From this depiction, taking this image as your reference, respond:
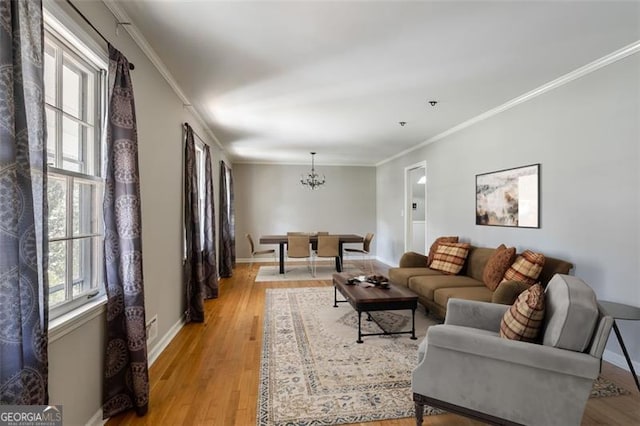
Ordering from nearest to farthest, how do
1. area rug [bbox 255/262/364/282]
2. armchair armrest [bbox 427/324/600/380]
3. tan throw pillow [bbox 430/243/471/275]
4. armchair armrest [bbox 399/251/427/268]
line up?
1. armchair armrest [bbox 427/324/600/380]
2. tan throw pillow [bbox 430/243/471/275]
3. armchair armrest [bbox 399/251/427/268]
4. area rug [bbox 255/262/364/282]

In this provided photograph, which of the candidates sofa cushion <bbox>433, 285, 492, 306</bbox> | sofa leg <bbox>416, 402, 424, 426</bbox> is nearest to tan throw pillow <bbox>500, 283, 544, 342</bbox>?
sofa leg <bbox>416, 402, 424, 426</bbox>

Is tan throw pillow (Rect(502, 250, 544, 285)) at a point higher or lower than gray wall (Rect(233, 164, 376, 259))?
lower

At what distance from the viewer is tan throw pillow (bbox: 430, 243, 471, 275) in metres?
4.04

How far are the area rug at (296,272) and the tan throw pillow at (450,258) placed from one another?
147cm

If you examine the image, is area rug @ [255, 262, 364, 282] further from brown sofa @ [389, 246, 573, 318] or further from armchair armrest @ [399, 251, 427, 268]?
brown sofa @ [389, 246, 573, 318]

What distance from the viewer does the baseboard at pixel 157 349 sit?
1.82 m

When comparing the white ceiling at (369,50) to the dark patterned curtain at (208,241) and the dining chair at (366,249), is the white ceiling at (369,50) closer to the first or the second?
the dark patterned curtain at (208,241)

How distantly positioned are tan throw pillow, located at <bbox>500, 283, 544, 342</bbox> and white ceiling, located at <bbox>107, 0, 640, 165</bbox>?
1797 millimetres

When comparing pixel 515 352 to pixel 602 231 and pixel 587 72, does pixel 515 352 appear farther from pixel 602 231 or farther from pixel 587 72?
pixel 587 72

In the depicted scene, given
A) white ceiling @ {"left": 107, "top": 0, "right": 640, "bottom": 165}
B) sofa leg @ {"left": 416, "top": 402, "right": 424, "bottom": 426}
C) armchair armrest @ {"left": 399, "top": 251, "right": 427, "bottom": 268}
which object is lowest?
sofa leg @ {"left": 416, "top": 402, "right": 424, "bottom": 426}

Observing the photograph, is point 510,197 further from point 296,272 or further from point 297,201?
point 297,201

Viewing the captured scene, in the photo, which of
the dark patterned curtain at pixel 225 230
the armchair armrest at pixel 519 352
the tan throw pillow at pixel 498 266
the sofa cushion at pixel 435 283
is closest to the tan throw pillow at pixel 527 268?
the tan throw pillow at pixel 498 266

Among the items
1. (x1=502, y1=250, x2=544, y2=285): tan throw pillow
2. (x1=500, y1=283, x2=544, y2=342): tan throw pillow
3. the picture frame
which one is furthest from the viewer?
the picture frame

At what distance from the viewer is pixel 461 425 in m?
1.88
